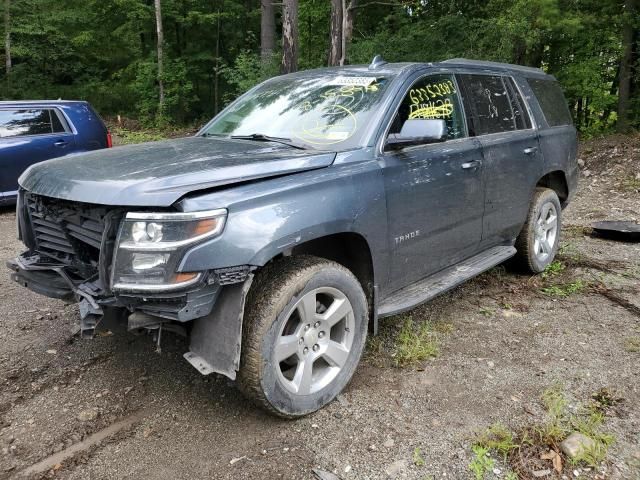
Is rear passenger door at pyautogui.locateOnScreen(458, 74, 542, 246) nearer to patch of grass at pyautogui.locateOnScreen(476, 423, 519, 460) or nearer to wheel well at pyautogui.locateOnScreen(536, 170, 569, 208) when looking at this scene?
wheel well at pyautogui.locateOnScreen(536, 170, 569, 208)

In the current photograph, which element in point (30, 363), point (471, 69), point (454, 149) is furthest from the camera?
point (471, 69)

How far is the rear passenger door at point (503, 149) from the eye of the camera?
420 cm

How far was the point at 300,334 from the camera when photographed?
2861 mm

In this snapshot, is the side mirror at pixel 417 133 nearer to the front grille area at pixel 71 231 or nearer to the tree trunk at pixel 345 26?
the front grille area at pixel 71 231

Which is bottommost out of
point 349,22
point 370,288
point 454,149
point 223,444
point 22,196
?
point 223,444

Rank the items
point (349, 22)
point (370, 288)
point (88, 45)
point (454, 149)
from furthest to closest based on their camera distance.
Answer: point (88, 45) < point (349, 22) < point (454, 149) < point (370, 288)

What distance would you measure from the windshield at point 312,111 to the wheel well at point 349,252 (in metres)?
0.57

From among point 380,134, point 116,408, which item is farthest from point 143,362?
point 380,134

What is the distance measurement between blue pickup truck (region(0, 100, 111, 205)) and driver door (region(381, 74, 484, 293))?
6.39m

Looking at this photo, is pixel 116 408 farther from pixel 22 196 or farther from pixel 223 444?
pixel 22 196

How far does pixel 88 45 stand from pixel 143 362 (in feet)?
78.7

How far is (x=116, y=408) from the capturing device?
3.03 meters

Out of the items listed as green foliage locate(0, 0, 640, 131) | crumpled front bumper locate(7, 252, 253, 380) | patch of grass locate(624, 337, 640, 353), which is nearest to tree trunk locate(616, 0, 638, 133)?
green foliage locate(0, 0, 640, 131)

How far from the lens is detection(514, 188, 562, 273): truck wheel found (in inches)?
195
